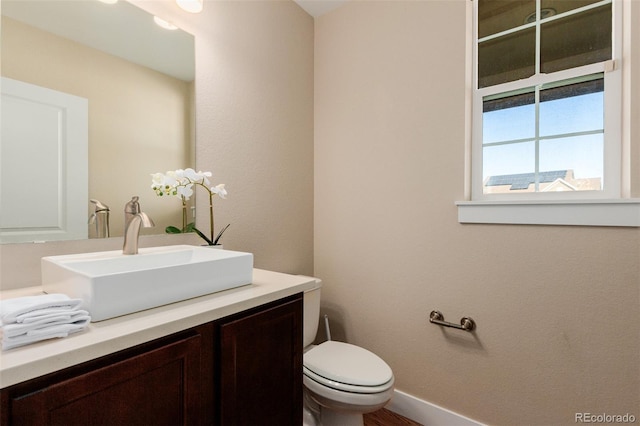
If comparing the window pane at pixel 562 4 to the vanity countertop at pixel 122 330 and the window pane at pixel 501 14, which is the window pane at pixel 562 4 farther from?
the vanity countertop at pixel 122 330

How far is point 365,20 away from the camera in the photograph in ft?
6.10

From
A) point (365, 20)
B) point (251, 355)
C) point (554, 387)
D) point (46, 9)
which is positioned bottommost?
point (554, 387)

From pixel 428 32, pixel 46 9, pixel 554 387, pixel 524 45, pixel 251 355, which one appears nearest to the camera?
pixel 251 355

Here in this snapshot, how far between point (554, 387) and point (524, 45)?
5.20 feet

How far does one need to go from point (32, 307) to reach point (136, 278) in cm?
19

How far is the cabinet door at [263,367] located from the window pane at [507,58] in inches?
57.4

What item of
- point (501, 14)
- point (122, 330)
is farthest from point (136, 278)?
point (501, 14)

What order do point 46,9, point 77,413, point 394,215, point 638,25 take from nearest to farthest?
point 77,413, point 46,9, point 638,25, point 394,215

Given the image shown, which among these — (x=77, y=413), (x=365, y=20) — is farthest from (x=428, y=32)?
(x=77, y=413)

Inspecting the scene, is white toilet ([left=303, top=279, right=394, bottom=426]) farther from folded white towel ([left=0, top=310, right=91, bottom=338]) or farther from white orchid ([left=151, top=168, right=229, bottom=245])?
folded white towel ([left=0, top=310, right=91, bottom=338])

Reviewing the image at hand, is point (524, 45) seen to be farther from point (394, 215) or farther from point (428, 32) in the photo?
point (394, 215)

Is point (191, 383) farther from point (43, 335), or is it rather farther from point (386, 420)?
point (386, 420)

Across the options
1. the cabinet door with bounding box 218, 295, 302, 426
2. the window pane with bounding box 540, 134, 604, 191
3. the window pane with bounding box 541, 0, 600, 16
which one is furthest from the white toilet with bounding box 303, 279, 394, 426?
the window pane with bounding box 541, 0, 600, 16

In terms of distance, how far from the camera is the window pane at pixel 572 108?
4.29ft
